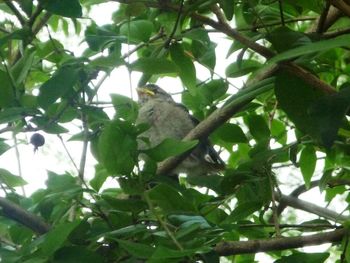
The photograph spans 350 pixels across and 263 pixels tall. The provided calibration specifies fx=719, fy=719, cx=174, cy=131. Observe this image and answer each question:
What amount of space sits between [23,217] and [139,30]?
319mm

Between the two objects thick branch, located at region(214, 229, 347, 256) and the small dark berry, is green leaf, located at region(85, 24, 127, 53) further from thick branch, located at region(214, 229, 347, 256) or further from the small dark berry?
thick branch, located at region(214, 229, 347, 256)

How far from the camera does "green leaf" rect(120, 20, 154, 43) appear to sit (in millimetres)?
1044

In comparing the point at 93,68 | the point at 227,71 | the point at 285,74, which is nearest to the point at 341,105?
the point at 285,74

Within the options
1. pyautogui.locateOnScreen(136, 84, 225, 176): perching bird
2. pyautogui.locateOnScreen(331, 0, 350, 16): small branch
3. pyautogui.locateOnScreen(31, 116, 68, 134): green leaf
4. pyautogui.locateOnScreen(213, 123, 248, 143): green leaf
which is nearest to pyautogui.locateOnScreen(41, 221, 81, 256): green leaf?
pyautogui.locateOnScreen(31, 116, 68, 134): green leaf

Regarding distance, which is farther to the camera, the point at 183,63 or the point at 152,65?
the point at 183,63

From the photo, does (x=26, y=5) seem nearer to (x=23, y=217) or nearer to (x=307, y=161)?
(x=23, y=217)

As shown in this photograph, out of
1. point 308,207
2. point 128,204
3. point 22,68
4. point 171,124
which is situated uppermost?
point 171,124

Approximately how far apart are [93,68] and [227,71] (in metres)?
0.31

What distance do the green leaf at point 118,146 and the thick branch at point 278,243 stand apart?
0.14 metres

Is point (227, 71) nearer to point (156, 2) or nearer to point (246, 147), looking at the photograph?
point (246, 147)

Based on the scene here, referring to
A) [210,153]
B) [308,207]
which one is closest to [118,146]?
[308,207]

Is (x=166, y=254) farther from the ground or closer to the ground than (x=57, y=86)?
closer to the ground

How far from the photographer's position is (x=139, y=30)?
3.44 ft

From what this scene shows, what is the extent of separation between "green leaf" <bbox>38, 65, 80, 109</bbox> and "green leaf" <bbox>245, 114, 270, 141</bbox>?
339 mm
